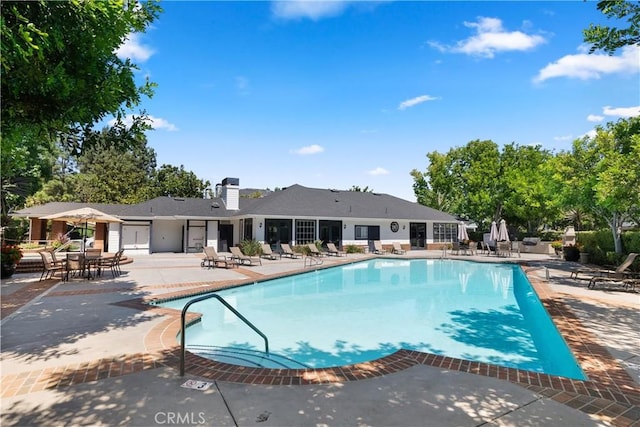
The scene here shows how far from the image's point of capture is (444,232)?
109 feet

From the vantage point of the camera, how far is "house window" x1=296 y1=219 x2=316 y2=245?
85.7ft

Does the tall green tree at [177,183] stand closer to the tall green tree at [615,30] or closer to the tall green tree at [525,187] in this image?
the tall green tree at [525,187]

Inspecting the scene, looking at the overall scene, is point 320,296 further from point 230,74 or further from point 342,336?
point 230,74

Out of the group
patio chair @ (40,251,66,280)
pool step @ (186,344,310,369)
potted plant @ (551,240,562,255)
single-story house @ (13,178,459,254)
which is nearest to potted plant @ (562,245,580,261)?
potted plant @ (551,240,562,255)

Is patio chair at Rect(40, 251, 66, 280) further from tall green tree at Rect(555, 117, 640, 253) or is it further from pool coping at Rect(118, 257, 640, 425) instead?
tall green tree at Rect(555, 117, 640, 253)

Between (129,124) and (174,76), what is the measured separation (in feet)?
27.2

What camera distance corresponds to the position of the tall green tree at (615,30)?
6605mm

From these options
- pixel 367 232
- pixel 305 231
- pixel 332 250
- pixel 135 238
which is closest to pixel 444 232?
pixel 367 232

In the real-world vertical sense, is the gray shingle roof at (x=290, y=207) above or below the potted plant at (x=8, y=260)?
above

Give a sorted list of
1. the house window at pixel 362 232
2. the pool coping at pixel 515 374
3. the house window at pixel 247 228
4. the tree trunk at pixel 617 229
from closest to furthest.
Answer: the pool coping at pixel 515 374 < the tree trunk at pixel 617 229 < the house window at pixel 247 228 < the house window at pixel 362 232

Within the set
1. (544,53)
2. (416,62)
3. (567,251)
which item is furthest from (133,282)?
(567,251)

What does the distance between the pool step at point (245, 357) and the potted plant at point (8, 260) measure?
10.3m

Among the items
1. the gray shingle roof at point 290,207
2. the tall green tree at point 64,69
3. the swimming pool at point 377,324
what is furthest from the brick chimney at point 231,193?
the tall green tree at point 64,69

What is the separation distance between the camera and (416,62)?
14148 mm
